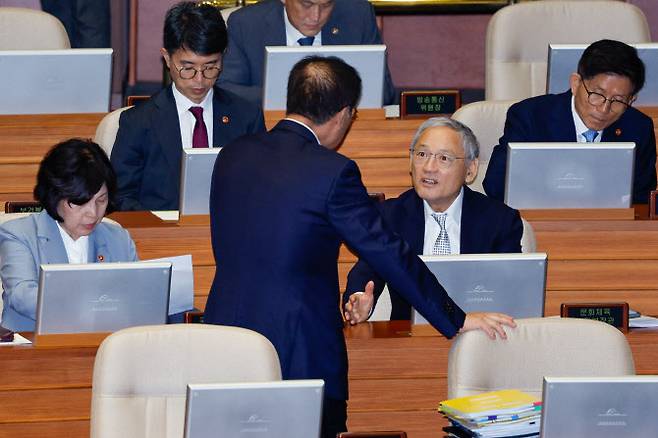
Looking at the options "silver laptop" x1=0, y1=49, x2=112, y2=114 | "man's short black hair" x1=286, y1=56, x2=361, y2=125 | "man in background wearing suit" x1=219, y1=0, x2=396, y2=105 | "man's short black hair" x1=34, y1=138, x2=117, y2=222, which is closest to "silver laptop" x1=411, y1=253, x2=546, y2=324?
"man's short black hair" x1=286, y1=56, x2=361, y2=125

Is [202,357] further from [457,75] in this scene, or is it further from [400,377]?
[457,75]

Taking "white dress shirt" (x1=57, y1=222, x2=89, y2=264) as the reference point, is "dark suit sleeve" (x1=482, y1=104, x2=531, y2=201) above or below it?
above

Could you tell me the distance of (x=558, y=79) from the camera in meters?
5.34

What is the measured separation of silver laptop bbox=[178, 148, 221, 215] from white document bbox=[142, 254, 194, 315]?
39 cm

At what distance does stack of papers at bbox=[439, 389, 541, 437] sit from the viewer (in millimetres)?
→ 3000

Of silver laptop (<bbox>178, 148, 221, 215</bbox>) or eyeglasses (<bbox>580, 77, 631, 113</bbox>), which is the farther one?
eyeglasses (<bbox>580, 77, 631, 113</bbox>)

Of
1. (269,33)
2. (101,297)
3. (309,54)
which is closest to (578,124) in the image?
(309,54)

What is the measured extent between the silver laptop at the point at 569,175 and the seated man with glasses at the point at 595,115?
0.24m

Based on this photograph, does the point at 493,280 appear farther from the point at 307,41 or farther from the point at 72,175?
the point at 307,41

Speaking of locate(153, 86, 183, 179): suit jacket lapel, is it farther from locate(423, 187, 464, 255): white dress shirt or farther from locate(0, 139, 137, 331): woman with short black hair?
locate(423, 187, 464, 255): white dress shirt

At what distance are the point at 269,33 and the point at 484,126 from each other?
98 cm

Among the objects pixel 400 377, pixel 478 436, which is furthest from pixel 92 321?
pixel 478 436

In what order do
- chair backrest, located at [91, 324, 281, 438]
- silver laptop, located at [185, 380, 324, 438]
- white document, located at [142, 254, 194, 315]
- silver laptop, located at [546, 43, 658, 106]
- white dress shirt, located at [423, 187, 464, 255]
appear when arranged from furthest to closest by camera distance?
silver laptop, located at [546, 43, 658, 106] < white dress shirt, located at [423, 187, 464, 255] < white document, located at [142, 254, 194, 315] < chair backrest, located at [91, 324, 281, 438] < silver laptop, located at [185, 380, 324, 438]

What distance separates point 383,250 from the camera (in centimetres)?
341
